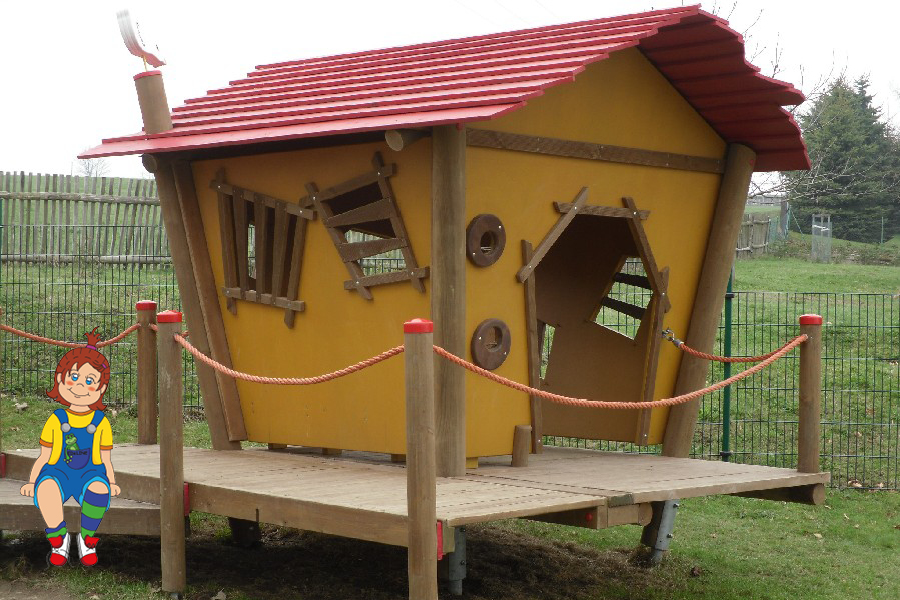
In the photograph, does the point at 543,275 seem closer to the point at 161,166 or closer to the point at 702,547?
the point at 702,547

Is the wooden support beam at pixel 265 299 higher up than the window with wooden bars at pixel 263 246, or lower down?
lower down

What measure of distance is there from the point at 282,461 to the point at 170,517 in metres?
1.19

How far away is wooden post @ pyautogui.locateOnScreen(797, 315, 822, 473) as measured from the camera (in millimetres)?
6816

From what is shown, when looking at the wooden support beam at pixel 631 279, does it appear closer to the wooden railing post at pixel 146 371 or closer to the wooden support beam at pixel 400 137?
the wooden support beam at pixel 400 137

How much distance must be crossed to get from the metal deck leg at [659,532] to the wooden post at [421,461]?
3.15 m

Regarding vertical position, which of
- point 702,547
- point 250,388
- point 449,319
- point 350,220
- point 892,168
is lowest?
point 702,547

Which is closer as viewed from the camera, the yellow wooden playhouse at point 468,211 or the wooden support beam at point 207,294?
the yellow wooden playhouse at point 468,211

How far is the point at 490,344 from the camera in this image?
6715 mm

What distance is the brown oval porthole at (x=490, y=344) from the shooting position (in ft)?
21.5

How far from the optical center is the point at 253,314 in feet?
25.7

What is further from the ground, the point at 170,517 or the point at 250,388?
the point at 250,388

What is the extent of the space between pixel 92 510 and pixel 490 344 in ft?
8.28

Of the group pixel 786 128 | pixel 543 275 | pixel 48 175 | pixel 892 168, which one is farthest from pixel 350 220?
pixel 892 168

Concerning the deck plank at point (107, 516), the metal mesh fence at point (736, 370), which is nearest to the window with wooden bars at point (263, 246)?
the deck plank at point (107, 516)
